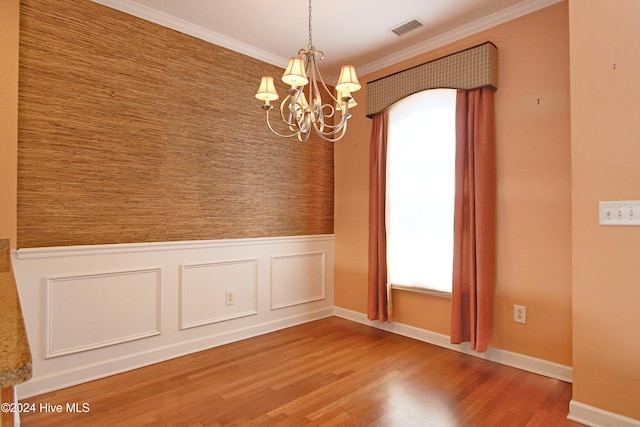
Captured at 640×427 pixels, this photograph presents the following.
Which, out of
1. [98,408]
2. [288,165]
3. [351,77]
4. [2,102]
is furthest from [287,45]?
[98,408]

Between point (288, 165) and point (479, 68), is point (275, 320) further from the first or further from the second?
point (479, 68)

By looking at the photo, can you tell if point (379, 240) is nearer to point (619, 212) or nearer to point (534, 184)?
point (534, 184)

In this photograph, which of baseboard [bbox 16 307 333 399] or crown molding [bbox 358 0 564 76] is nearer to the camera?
baseboard [bbox 16 307 333 399]

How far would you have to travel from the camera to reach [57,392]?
7.54ft

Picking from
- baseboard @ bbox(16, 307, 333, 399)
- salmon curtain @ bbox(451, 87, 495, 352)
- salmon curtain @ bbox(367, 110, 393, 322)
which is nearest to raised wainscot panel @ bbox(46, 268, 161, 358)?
baseboard @ bbox(16, 307, 333, 399)

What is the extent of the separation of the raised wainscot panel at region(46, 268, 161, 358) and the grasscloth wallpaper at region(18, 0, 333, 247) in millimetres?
283

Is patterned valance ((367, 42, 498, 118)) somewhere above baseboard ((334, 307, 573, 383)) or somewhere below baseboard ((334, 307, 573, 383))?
above

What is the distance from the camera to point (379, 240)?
3.48 metres

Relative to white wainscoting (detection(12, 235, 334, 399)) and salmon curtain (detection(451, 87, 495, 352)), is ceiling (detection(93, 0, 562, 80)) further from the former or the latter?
white wainscoting (detection(12, 235, 334, 399))

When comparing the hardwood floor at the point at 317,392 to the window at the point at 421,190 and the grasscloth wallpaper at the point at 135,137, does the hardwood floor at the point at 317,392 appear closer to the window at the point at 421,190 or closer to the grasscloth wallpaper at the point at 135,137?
the window at the point at 421,190

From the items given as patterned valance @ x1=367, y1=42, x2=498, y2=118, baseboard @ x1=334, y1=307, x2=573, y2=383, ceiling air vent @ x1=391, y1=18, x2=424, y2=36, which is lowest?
baseboard @ x1=334, y1=307, x2=573, y2=383

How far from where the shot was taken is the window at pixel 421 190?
9.91ft

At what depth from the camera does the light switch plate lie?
180cm

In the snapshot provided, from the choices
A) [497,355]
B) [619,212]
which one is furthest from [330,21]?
[497,355]
